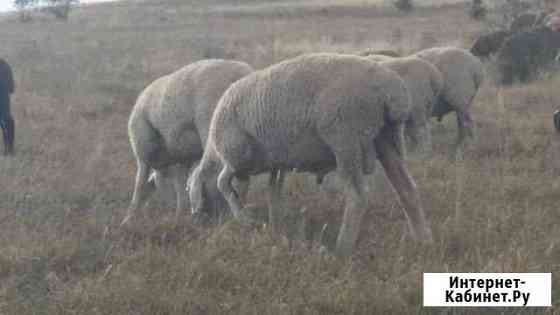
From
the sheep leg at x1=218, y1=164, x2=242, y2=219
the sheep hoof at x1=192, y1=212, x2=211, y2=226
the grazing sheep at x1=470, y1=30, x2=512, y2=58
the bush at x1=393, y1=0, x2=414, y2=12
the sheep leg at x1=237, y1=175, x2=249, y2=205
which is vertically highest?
the bush at x1=393, y1=0, x2=414, y2=12

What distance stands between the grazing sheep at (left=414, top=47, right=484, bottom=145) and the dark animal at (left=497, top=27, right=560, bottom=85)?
612 cm

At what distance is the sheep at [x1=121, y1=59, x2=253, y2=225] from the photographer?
21.0 ft

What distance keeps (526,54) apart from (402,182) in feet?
37.0

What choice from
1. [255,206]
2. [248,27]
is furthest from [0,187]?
[248,27]

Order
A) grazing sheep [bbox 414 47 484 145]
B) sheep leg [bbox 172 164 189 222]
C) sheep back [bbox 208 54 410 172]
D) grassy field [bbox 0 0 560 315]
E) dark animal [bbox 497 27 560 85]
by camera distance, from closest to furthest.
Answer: grassy field [bbox 0 0 560 315] → sheep back [bbox 208 54 410 172] → sheep leg [bbox 172 164 189 222] → grazing sheep [bbox 414 47 484 145] → dark animal [bbox 497 27 560 85]

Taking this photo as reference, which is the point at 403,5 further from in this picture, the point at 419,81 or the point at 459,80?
the point at 419,81

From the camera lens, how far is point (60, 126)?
11133 millimetres

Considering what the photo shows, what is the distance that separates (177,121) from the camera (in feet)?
21.6

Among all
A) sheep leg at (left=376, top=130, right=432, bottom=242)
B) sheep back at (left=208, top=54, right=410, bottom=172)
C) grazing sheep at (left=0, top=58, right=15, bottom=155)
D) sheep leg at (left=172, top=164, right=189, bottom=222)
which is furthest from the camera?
grazing sheep at (left=0, top=58, right=15, bottom=155)

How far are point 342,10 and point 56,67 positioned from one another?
27.6 m

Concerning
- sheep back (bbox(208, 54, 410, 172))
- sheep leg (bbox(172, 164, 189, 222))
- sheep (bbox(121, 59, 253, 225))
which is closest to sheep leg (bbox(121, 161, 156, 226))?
sheep (bbox(121, 59, 253, 225))

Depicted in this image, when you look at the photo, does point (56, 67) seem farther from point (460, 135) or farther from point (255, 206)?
point (255, 206)

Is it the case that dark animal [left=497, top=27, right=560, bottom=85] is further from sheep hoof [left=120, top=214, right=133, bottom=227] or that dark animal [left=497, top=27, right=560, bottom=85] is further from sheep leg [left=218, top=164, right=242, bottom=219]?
sheep hoof [left=120, top=214, right=133, bottom=227]

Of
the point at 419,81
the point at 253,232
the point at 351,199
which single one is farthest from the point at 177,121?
the point at 419,81
